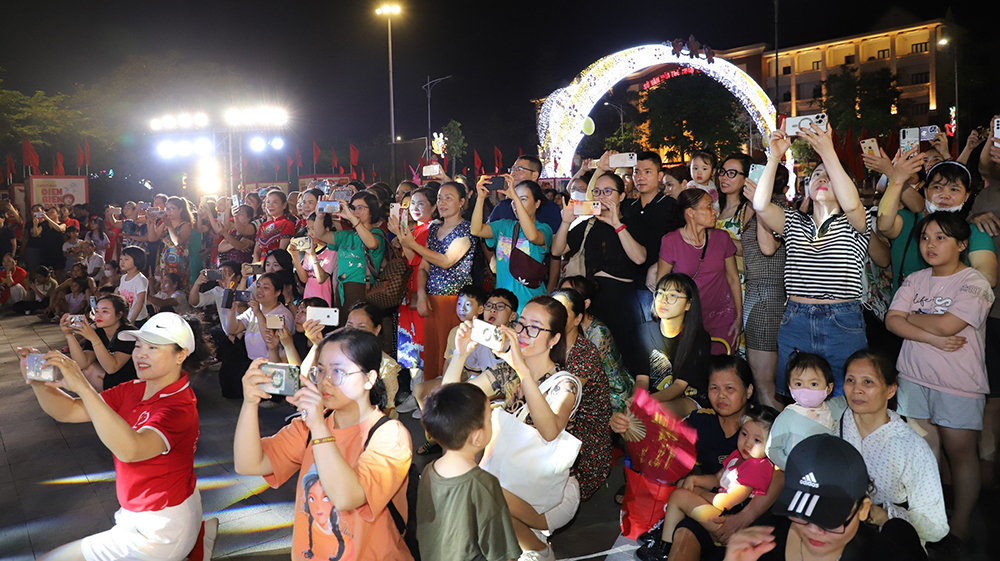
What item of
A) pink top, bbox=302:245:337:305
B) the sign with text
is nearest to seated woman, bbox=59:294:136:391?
pink top, bbox=302:245:337:305

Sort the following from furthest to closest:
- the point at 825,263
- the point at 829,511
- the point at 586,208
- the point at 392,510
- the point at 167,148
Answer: the point at 167,148 < the point at 586,208 < the point at 825,263 < the point at 392,510 < the point at 829,511

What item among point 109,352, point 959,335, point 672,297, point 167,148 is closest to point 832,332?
point 959,335

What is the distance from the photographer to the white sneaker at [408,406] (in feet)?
20.8

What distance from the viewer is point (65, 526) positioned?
4281 millimetres

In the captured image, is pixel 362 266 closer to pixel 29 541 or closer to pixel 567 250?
pixel 567 250

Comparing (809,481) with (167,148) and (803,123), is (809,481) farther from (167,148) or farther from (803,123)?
(167,148)

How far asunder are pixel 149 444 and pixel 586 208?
324 centimetres

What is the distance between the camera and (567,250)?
577cm

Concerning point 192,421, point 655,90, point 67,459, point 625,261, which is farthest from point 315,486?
point 655,90

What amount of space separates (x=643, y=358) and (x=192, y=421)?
2.81 m

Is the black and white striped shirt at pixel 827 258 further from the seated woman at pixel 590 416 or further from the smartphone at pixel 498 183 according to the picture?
the smartphone at pixel 498 183

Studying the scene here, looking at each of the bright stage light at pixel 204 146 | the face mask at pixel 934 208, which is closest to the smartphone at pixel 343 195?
the face mask at pixel 934 208

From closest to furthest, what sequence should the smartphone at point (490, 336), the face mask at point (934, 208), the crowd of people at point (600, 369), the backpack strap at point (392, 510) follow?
the crowd of people at point (600, 369) → the backpack strap at point (392, 510) → the smartphone at point (490, 336) → the face mask at point (934, 208)

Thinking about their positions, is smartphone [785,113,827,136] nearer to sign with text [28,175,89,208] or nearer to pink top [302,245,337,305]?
pink top [302,245,337,305]
